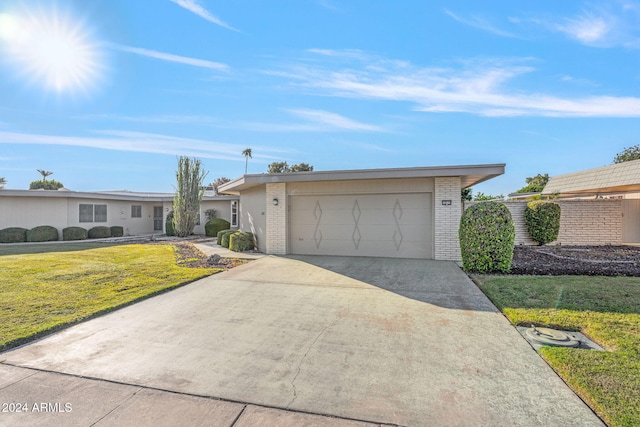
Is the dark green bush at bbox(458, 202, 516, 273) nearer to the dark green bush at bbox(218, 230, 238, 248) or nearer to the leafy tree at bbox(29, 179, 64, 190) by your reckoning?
the dark green bush at bbox(218, 230, 238, 248)

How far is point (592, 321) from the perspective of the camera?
13.3ft

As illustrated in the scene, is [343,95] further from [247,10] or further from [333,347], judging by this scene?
[333,347]

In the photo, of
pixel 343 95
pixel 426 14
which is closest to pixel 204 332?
pixel 426 14

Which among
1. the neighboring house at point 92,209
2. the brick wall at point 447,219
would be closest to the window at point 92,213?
the neighboring house at point 92,209

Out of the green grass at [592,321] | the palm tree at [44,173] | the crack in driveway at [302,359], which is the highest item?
the palm tree at [44,173]

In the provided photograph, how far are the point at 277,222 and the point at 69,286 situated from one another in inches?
239

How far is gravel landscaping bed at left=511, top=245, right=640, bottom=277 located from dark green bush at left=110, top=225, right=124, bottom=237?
71.8 ft

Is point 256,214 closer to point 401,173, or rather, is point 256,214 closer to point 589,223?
point 401,173

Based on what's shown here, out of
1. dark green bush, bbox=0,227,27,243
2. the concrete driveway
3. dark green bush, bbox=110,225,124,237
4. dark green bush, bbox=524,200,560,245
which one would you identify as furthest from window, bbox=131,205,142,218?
dark green bush, bbox=524,200,560,245

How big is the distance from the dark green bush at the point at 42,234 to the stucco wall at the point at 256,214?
11594 millimetres

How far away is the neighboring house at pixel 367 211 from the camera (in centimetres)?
944

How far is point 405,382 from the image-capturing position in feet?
8.99

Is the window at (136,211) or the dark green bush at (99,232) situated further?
the window at (136,211)

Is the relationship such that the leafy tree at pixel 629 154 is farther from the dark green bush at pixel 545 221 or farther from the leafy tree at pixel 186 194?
the leafy tree at pixel 186 194
